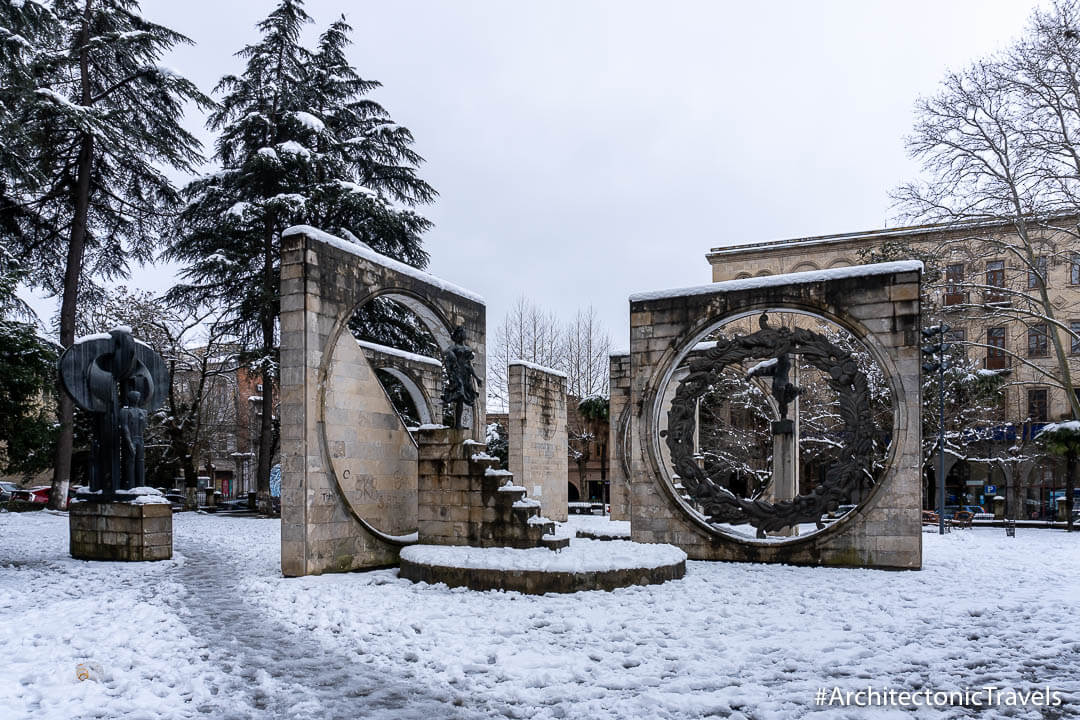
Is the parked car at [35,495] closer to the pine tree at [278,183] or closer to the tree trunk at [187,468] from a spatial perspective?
the tree trunk at [187,468]

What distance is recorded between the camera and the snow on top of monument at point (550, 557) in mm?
8562

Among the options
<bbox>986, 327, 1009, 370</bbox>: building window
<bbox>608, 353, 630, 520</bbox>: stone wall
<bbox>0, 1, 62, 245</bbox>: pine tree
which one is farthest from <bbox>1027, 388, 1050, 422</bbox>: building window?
<bbox>0, 1, 62, 245</bbox>: pine tree

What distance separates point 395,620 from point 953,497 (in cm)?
3358

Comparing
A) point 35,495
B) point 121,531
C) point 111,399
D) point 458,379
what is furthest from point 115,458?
point 35,495

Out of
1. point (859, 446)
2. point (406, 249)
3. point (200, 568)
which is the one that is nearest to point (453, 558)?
point (200, 568)

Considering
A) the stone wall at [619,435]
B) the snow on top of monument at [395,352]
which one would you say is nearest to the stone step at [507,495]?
the snow on top of monument at [395,352]

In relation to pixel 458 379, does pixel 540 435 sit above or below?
below

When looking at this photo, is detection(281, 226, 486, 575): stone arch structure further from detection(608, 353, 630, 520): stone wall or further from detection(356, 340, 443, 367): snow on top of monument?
detection(608, 353, 630, 520): stone wall

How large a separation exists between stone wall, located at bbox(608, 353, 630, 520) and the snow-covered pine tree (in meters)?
14.2

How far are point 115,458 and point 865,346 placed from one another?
450 inches

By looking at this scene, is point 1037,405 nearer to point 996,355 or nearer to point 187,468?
point 996,355

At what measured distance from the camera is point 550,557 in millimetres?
8984

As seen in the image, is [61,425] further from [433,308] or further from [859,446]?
[859,446]

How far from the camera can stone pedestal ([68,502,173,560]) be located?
11047 millimetres
